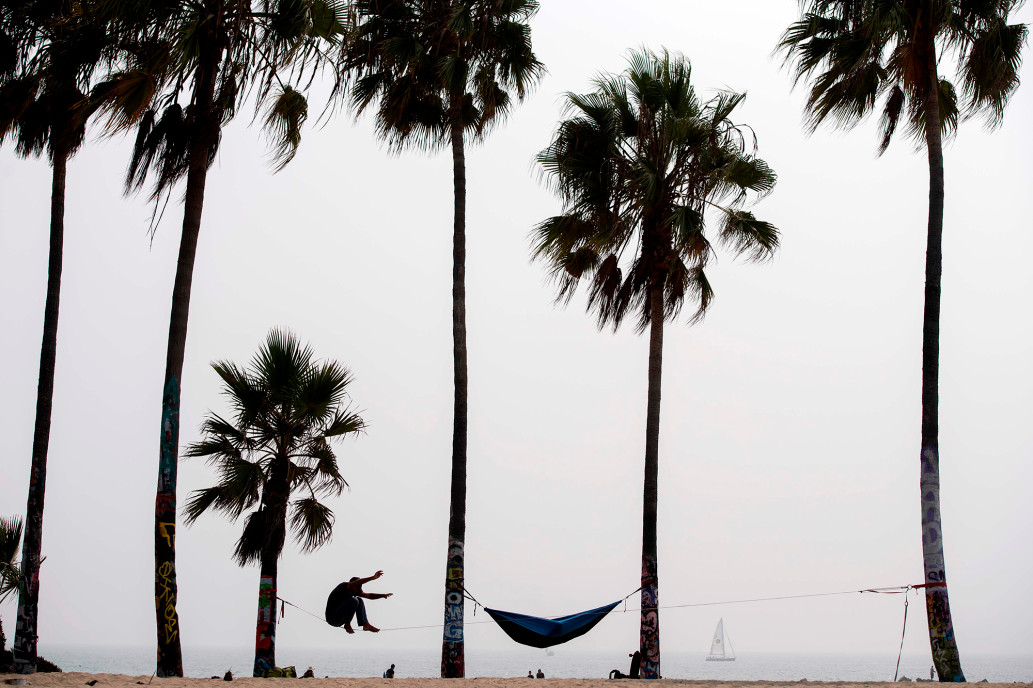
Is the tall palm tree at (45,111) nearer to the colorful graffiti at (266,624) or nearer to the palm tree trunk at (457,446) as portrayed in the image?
the colorful graffiti at (266,624)

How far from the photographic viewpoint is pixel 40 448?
15227 mm

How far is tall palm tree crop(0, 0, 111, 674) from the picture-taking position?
575 inches

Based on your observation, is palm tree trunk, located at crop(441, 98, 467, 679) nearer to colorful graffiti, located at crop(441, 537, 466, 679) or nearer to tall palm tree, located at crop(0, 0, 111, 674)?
colorful graffiti, located at crop(441, 537, 466, 679)

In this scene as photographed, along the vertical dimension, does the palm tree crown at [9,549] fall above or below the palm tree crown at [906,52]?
below

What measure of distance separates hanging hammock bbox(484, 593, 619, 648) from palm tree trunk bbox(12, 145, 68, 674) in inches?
254

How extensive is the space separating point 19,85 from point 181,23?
318cm

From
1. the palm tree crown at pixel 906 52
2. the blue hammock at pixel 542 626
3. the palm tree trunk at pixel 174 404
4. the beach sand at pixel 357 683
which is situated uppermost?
the palm tree crown at pixel 906 52

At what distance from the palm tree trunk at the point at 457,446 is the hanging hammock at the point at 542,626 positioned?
598 millimetres

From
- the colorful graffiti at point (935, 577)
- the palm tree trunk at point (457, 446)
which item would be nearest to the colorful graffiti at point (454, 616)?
the palm tree trunk at point (457, 446)

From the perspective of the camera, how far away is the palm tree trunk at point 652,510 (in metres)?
15.7

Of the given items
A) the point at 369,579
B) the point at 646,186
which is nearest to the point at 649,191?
the point at 646,186

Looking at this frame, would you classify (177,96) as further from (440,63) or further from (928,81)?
(928,81)

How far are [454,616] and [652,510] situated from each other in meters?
3.61

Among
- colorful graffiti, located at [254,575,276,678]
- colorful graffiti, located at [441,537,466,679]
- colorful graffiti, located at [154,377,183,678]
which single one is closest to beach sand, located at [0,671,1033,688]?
colorful graffiti, located at [154,377,183,678]
